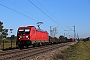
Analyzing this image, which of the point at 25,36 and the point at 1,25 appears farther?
the point at 1,25

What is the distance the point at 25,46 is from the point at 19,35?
339 cm

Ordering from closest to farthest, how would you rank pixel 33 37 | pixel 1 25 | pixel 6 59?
pixel 6 59 → pixel 33 37 → pixel 1 25

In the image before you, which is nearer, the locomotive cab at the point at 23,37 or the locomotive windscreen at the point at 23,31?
the locomotive cab at the point at 23,37

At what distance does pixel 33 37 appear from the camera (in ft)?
112

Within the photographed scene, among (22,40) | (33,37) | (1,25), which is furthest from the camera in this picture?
(1,25)

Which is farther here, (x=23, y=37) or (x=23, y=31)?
(x=23, y=31)

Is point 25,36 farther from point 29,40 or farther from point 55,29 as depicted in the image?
point 55,29

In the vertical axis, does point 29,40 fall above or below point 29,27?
below

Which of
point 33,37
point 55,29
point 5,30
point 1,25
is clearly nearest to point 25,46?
point 33,37

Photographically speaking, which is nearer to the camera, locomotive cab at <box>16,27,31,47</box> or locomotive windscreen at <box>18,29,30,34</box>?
locomotive cab at <box>16,27,31,47</box>

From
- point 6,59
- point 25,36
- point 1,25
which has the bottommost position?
point 6,59

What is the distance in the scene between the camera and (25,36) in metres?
32.2

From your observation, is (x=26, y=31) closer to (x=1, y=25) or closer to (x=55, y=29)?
(x=1, y=25)

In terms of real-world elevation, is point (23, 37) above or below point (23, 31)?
below
